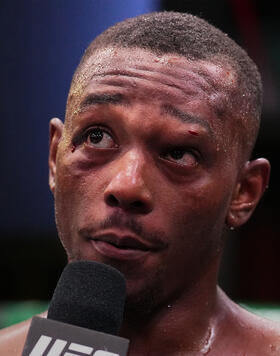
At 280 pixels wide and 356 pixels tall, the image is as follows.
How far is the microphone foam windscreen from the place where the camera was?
1.37 metres

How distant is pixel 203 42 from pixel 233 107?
0.19m

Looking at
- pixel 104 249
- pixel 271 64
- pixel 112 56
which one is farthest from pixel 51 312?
pixel 271 64

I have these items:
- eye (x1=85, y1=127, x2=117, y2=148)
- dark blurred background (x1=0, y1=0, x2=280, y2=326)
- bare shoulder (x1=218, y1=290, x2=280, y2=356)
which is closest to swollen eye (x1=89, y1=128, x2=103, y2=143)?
eye (x1=85, y1=127, x2=117, y2=148)

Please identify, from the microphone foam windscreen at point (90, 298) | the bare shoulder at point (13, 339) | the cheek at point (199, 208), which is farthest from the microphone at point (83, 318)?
the bare shoulder at point (13, 339)

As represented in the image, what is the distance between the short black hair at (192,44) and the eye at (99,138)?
215 mm

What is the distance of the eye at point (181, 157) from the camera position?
1716 millimetres

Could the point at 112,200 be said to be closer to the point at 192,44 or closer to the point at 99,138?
the point at 99,138

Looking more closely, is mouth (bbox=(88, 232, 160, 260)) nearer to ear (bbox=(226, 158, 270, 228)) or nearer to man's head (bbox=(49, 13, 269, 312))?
Answer: man's head (bbox=(49, 13, 269, 312))

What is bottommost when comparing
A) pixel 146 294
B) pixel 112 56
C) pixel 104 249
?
pixel 146 294

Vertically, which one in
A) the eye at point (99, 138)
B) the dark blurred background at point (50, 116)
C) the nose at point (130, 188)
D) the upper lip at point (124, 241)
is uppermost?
the eye at point (99, 138)

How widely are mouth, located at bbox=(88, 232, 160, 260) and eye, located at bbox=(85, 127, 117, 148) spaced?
0.73 ft

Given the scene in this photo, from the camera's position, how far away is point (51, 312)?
54.7 inches

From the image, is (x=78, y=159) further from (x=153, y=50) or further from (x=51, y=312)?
(x=51, y=312)

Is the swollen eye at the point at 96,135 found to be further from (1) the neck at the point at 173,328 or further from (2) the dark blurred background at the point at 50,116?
(2) the dark blurred background at the point at 50,116
